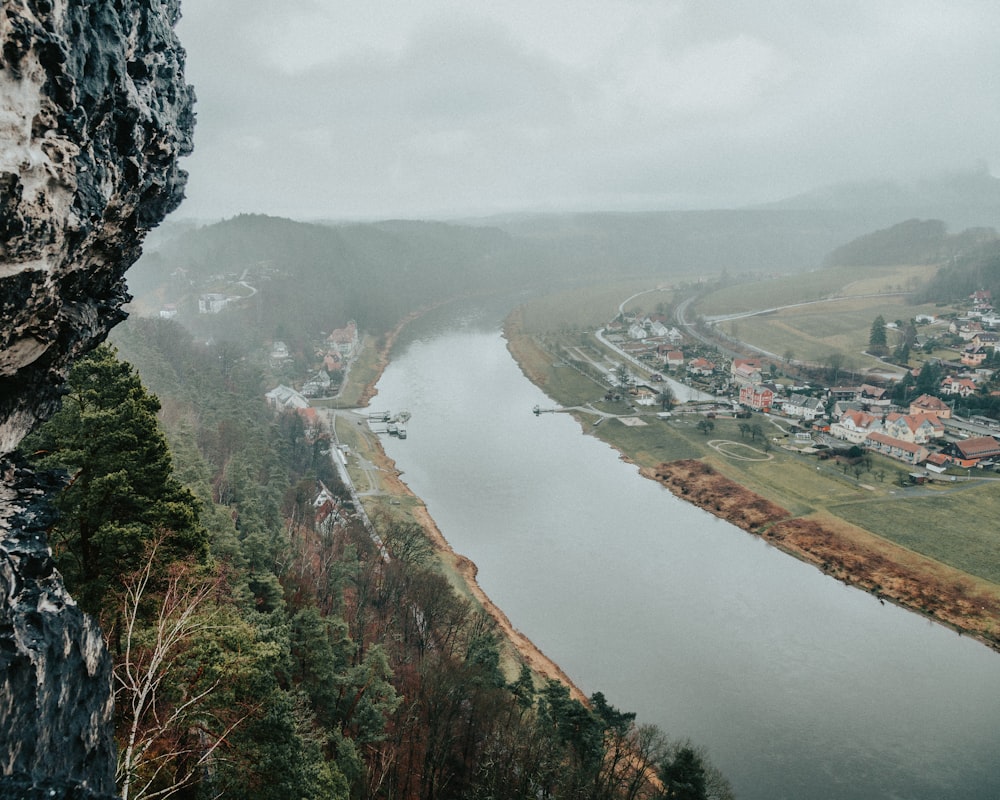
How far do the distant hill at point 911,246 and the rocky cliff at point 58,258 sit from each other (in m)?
115

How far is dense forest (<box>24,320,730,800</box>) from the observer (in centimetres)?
631

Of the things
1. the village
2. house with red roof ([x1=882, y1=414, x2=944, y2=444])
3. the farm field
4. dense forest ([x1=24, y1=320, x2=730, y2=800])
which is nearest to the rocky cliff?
dense forest ([x1=24, y1=320, x2=730, y2=800])

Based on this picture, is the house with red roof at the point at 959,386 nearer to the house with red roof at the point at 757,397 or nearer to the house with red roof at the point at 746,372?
the house with red roof at the point at 757,397

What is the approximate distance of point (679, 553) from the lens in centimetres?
2333

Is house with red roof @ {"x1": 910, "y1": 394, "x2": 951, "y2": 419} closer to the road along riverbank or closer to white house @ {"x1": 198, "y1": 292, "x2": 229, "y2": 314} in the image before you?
the road along riverbank

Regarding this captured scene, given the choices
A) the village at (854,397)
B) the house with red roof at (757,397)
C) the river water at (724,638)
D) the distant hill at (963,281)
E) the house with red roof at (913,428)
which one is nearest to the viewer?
the river water at (724,638)

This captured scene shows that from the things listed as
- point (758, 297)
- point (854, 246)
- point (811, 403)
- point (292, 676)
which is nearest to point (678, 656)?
point (292, 676)

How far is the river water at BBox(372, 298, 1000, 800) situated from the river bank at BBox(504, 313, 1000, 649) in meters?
0.57

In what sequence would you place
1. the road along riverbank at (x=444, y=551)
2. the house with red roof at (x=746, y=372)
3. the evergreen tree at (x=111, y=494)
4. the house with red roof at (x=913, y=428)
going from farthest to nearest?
the house with red roof at (x=746, y=372) < the house with red roof at (x=913, y=428) < the road along riverbank at (x=444, y=551) < the evergreen tree at (x=111, y=494)

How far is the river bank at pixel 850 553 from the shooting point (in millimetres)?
20047

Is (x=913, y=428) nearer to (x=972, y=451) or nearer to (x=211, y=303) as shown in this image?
(x=972, y=451)

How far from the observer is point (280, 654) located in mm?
8297

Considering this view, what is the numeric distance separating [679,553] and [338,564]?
13.1m

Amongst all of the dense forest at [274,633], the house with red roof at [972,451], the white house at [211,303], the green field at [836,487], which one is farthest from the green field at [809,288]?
the dense forest at [274,633]
